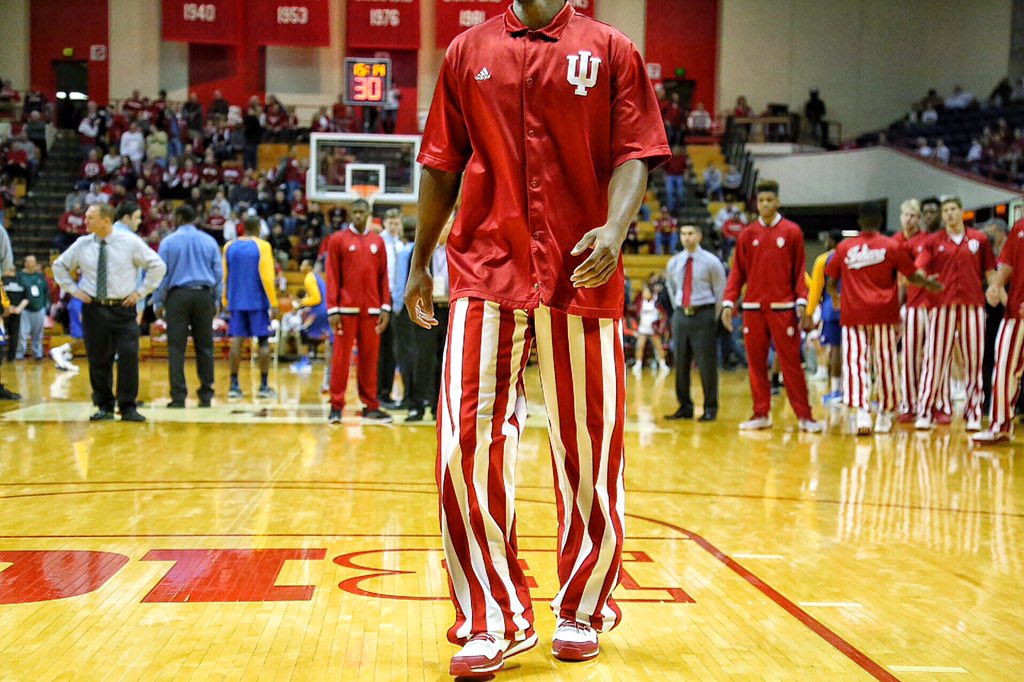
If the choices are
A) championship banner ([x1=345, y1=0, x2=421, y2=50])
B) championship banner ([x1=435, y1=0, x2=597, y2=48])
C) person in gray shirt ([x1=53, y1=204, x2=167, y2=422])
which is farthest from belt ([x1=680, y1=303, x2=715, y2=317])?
championship banner ([x1=345, y1=0, x2=421, y2=50])

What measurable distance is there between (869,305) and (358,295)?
417 centimetres

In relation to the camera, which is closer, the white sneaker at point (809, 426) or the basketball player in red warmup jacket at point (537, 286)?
the basketball player in red warmup jacket at point (537, 286)

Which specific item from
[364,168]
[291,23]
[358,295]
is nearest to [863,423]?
[358,295]

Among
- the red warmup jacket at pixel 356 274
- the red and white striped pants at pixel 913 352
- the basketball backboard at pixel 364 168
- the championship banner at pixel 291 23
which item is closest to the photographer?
the red warmup jacket at pixel 356 274

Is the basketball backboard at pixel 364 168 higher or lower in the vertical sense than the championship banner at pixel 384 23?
lower

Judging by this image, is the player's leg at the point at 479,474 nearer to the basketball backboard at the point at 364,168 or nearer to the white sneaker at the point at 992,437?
the white sneaker at the point at 992,437

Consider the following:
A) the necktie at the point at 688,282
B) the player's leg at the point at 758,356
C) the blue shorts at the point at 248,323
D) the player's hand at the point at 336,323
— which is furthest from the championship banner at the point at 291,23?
the player's leg at the point at 758,356

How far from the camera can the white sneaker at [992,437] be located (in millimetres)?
8133

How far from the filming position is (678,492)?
5664 millimetres

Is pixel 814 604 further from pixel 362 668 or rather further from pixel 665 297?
pixel 665 297

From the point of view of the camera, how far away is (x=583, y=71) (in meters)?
2.74

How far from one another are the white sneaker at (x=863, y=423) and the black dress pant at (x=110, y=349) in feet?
18.9

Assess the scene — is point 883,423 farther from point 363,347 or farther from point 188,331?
point 188,331

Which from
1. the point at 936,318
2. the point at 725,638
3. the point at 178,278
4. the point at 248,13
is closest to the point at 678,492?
the point at 725,638
